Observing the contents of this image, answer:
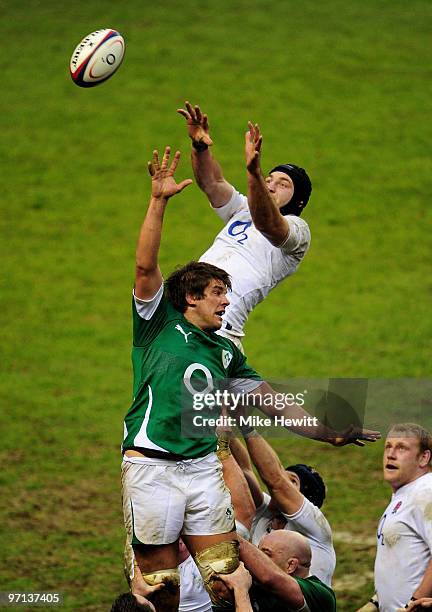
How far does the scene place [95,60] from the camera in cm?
959

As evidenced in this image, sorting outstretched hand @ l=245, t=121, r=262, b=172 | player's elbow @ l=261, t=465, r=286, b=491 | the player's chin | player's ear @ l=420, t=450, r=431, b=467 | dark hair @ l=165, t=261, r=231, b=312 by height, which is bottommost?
player's elbow @ l=261, t=465, r=286, b=491

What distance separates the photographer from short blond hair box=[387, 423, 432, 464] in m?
7.76

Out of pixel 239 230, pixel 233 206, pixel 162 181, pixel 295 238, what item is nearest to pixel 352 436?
pixel 295 238

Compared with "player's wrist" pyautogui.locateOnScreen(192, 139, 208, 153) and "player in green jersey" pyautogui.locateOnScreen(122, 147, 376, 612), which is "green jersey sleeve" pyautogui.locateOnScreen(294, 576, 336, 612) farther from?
"player's wrist" pyautogui.locateOnScreen(192, 139, 208, 153)

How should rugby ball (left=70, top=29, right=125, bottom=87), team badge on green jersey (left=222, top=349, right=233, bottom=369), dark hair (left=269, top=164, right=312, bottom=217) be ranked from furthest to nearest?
rugby ball (left=70, top=29, right=125, bottom=87) < dark hair (left=269, top=164, right=312, bottom=217) < team badge on green jersey (left=222, top=349, right=233, bottom=369)

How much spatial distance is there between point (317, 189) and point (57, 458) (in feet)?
28.0

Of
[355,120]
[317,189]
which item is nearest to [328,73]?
[355,120]

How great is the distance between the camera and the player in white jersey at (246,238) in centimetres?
827

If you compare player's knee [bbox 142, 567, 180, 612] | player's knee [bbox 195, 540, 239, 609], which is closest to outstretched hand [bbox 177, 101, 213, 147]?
player's knee [bbox 195, 540, 239, 609]

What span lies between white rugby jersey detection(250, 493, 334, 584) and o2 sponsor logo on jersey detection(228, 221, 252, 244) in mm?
1963

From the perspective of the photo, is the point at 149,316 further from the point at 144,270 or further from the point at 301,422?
the point at 301,422

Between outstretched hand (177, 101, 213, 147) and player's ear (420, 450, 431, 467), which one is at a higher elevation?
outstretched hand (177, 101, 213, 147)

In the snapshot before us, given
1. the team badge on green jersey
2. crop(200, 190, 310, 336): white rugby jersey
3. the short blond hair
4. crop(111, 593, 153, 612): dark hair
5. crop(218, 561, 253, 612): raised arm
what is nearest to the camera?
crop(111, 593, 153, 612): dark hair

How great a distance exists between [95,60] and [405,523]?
14.9 ft
